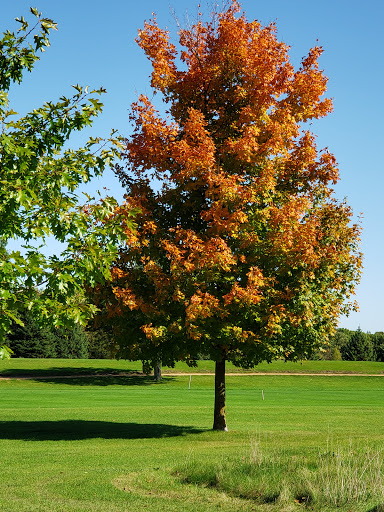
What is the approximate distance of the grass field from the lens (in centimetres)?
988

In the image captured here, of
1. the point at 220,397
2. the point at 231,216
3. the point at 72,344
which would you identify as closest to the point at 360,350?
the point at 72,344

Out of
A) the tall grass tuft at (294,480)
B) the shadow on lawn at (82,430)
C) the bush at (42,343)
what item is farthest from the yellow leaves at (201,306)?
the bush at (42,343)

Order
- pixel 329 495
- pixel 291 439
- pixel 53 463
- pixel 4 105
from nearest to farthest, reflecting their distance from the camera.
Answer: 1. pixel 329 495
2. pixel 4 105
3. pixel 53 463
4. pixel 291 439

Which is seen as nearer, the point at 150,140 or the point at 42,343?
the point at 150,140

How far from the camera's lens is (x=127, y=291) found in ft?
53.2

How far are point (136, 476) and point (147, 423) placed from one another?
1128cm

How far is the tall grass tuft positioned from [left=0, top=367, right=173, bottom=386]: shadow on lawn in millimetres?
35830

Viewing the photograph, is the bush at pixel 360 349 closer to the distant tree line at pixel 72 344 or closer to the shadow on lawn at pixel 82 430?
the distant tree line at pixel 72 344

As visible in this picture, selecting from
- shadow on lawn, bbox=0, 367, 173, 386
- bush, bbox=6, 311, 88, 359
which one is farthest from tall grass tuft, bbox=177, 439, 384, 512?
bush, bbox=6, 311, 88, 359

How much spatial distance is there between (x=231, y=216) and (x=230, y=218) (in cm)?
12

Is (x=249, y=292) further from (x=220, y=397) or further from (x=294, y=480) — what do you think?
(x=294, y=480)

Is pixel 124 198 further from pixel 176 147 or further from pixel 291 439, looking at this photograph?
pixel 291 439

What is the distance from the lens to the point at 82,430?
20.3 meters

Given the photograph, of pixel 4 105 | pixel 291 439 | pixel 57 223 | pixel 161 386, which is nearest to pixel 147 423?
pixel 291 439
